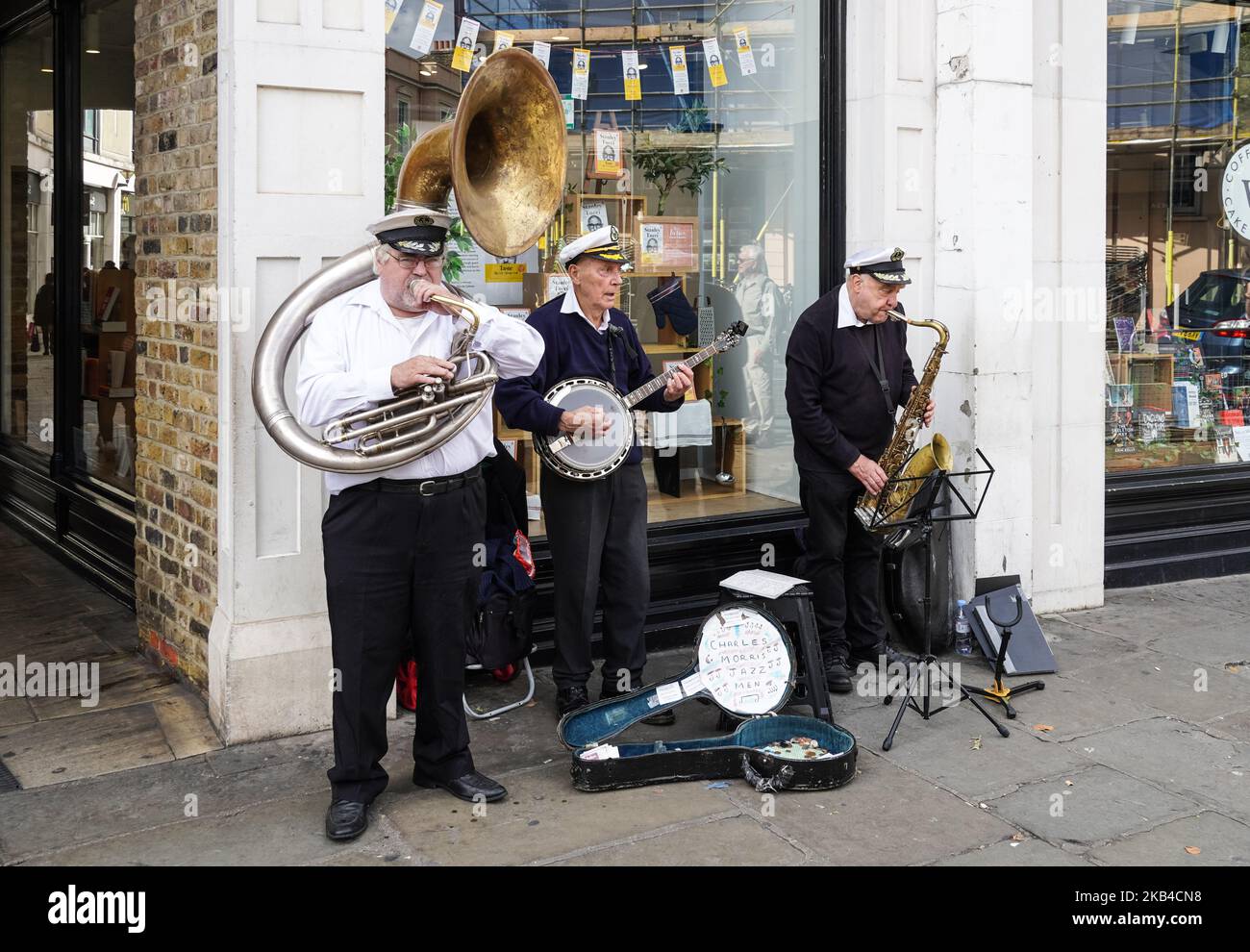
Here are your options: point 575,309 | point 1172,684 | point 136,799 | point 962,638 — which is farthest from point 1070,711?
point 136,799

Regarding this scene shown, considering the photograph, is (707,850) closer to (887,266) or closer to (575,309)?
(575,309)

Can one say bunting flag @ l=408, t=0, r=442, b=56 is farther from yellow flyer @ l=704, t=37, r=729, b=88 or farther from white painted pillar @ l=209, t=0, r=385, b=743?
yellow flyer @ l=704, t=37, r=729, b=88

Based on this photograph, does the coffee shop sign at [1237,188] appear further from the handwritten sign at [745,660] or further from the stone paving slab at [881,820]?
the stone paving slab at [881,820]

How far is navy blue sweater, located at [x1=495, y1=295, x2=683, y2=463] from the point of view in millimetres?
5062

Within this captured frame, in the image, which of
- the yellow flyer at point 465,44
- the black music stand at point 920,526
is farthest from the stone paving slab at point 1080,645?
the yellow flyer at point 465,44

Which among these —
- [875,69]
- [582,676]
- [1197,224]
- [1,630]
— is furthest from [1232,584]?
[1,630]

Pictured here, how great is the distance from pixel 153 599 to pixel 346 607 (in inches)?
92.4

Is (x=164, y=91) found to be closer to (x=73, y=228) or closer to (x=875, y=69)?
(x=73, y=228)

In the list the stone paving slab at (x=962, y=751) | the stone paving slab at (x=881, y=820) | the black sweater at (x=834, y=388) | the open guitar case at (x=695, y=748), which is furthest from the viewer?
the black sweater at (x=834, y=388)

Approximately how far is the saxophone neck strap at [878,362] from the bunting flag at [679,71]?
200 cm

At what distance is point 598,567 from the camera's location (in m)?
5.41

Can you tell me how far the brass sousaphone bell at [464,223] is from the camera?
163 inches

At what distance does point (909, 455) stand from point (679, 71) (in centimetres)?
262

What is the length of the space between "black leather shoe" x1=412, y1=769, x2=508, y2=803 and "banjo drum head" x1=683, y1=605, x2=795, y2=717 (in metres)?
0.97
